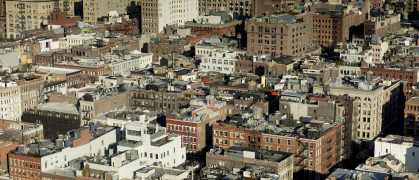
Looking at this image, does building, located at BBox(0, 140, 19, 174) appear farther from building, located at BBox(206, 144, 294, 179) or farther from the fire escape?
the fire escape

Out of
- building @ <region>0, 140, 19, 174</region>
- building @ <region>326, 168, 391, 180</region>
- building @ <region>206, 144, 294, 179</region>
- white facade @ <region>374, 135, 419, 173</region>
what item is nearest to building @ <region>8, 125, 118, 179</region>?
building @ <region>0, 140, 19, 174</region>

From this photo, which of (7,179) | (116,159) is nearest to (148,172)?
(116,159)

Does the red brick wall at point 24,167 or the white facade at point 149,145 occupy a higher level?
the white facade at point 149,145

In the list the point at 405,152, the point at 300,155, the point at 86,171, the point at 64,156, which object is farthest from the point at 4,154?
the point at 405,152

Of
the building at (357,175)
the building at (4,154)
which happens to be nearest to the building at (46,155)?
the building at (4,154)

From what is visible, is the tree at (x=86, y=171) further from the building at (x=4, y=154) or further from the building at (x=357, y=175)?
the building at (x=357, y=175)

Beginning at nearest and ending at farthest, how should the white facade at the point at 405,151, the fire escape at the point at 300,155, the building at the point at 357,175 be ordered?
the building at the point at 357,175 → the white facade at the point at 405,151 → the fire escape at the point at 300,155

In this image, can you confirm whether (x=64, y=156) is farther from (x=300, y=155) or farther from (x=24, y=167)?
(x=300, y=155)

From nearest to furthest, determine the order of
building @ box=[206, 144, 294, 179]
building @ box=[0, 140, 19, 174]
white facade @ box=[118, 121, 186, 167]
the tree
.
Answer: the tree
building @ box=[206, 144, 294, 179]
white facade @ box=[118, 121, 186, 167]
building @ box=[0, 140, 19, 174]

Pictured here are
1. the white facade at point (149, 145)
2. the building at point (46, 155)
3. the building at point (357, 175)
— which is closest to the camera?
the building at point (357, 175)
